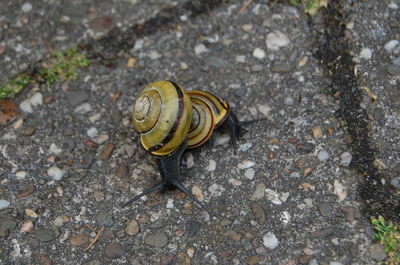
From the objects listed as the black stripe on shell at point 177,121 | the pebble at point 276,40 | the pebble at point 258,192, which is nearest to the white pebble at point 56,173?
the black stripe on shell at point 177,121

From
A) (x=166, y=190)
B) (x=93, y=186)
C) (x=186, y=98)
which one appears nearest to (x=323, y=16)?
(x=186, y=98)

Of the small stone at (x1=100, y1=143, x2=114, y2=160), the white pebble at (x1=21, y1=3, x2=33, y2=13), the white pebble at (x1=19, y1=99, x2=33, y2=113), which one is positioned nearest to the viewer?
the small stone at (x1=100, y1=143, x2=114, y2=160)

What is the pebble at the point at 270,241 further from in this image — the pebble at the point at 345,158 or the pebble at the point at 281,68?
the pebble at the point at 281,68

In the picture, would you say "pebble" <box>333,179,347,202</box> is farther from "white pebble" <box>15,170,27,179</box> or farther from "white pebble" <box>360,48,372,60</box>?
"white pebble" <box>15,170,27,179</box>

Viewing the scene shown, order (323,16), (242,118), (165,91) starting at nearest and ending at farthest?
(165,91) < (242,118) < (323,16)

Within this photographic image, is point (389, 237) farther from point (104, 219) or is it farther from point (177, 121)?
point (104, 219)

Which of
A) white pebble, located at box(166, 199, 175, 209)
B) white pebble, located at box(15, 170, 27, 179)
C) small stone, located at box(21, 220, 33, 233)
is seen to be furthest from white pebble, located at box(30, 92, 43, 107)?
white pebble, located at box(166, 199, 175, 209)

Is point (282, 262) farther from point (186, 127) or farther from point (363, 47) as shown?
point (363, 47)
